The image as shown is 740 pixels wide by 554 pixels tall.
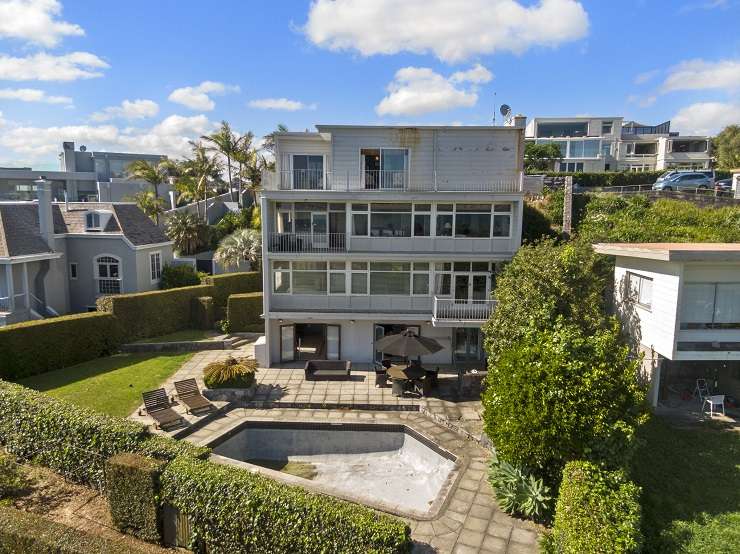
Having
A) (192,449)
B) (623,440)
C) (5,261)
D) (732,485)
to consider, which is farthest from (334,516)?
(5,261)

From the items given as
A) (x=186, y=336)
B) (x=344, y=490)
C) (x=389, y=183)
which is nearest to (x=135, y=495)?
(x=344, y=490)

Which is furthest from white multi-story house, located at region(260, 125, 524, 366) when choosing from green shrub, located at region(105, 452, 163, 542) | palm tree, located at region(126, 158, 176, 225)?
palm tree, located at region(126, 158, 176, 225)

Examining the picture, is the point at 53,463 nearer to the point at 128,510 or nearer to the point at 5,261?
Result: the point at 128,510

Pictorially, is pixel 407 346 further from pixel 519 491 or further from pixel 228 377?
pixel 519 491

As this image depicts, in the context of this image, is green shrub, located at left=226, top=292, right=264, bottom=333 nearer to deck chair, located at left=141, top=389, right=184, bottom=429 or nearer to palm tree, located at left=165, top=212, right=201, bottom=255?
deck chair, located at left=141, top=389, right=184, bottom=429

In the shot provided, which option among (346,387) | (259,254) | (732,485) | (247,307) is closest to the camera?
(732,485)

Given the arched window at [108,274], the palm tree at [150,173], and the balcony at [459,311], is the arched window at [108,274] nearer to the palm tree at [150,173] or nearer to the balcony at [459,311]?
the palm tree at [150,173]
